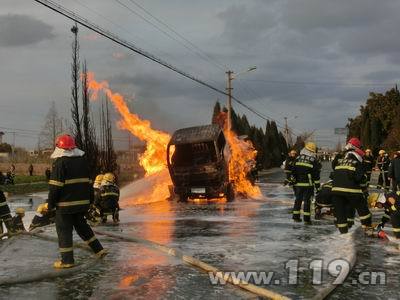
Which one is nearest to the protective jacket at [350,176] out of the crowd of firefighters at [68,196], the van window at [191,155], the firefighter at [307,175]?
the firefighter at [307,175]

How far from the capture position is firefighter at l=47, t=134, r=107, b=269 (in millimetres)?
7141

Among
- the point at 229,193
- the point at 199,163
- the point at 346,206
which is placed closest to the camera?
the point at 346,206

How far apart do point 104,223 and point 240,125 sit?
156 ft

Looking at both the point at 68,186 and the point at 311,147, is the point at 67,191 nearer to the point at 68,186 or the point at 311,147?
the point at 68,186

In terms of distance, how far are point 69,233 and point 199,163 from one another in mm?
11475

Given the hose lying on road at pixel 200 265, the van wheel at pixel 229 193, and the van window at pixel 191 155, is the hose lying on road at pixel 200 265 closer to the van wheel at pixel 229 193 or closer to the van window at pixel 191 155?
the van window at pixel 191 155

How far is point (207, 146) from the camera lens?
1812cm

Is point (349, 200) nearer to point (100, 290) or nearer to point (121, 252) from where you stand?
point (121, 252)

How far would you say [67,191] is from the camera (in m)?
7.27

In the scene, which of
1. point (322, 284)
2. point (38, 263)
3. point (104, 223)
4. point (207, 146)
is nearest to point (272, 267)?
point (322, 284)

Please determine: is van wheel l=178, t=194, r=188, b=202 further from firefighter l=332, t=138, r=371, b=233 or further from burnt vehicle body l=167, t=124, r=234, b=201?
firefighter l=332, t=138, r=371, b=233

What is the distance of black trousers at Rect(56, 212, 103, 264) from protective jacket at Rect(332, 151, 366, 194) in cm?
454

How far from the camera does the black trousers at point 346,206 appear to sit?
31.0 feet

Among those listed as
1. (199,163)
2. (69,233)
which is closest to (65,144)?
(69,233)
